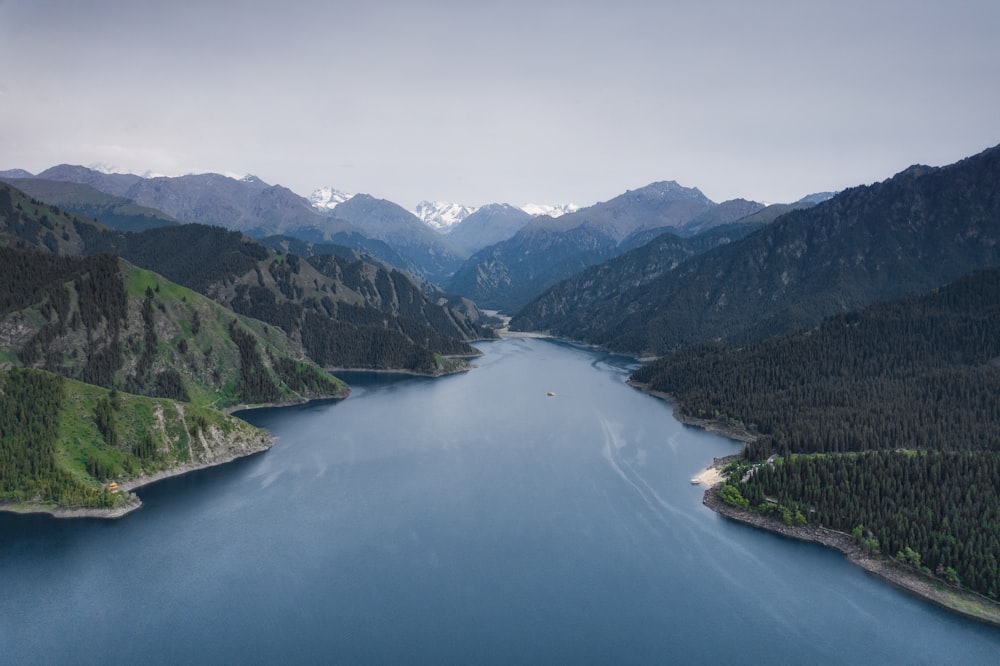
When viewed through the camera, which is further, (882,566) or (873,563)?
(873,563)

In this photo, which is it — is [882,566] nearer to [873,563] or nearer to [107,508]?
[873,563]

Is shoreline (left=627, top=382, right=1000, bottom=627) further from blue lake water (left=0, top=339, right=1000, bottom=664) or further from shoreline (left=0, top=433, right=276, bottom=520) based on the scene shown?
shoreline (left=0, top=433, right=276, bottom=520)

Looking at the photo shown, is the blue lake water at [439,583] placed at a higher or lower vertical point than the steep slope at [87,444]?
lower

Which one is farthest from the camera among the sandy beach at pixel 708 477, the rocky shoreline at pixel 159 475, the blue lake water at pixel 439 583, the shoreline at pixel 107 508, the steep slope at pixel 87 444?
the sandy beach at pixel 708 477

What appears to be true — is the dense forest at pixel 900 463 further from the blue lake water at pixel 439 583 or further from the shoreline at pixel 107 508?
the shoreline at pixel 107 508

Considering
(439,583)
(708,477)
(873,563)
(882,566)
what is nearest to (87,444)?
(439,583)

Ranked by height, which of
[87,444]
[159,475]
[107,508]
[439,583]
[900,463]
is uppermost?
[87,444]

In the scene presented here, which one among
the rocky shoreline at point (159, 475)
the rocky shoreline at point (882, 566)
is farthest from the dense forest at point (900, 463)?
the rocky shoreline at point (159, 475)
